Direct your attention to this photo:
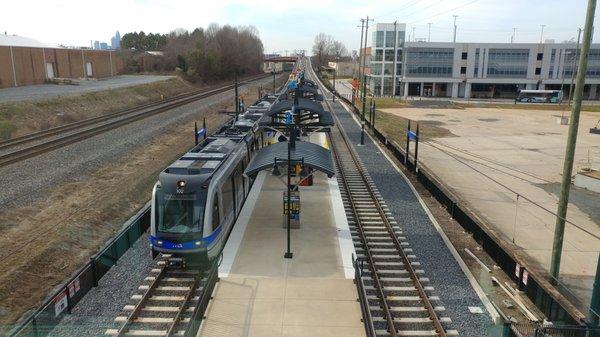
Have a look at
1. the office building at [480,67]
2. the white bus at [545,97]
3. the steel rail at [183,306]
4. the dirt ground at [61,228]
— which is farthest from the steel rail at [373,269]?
the office building at [480,67]

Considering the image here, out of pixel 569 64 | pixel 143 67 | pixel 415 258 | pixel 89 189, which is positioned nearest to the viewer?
pixel 415 258

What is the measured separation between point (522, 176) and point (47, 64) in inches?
2372

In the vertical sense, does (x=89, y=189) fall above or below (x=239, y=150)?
below

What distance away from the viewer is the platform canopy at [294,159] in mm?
15906

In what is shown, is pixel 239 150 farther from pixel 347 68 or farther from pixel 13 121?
pixel 347 68

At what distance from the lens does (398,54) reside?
101 meters

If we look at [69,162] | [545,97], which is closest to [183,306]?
[69,162]

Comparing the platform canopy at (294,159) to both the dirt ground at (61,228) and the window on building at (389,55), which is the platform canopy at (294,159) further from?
the window on building at (389,55)

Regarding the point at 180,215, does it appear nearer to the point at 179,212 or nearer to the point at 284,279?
the point at 179,212

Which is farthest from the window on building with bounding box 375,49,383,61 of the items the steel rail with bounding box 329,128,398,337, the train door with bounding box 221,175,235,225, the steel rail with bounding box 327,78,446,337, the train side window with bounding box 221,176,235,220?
the train side window with bounding box 221,176,235,220

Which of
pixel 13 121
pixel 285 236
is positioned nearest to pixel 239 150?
pixel 285 236

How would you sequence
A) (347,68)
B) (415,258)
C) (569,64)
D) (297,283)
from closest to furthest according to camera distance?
(297,283) < (415,258) < (569,64) < (347,68)

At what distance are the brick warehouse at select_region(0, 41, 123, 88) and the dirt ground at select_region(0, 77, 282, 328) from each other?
35.5m

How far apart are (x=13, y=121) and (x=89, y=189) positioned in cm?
1784
